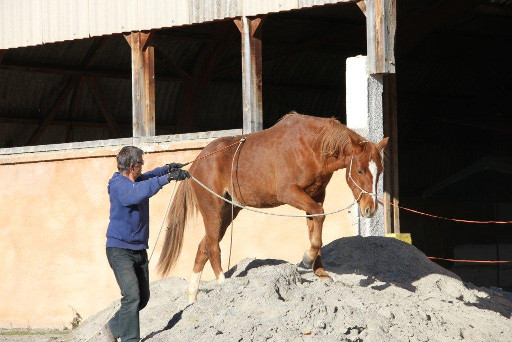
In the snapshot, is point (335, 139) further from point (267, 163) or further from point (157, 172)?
point (157, 172)

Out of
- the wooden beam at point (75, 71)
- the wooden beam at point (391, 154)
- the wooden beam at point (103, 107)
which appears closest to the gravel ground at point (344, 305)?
the wooden beam at point (391, 154)

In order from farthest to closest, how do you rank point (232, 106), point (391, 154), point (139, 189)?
point (232, 106) → point (391, 154) → point (139, 189)

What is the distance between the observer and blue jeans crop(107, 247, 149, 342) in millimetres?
8219

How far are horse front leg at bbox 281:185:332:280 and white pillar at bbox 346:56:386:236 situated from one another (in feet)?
6.04

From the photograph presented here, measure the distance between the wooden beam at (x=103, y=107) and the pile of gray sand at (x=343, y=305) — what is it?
9.74 metres

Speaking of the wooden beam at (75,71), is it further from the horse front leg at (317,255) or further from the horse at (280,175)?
the horse front leg at (317,255)

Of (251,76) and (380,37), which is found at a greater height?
(380,37)

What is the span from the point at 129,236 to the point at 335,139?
7.22 feet

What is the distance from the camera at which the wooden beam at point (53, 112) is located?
19797mm

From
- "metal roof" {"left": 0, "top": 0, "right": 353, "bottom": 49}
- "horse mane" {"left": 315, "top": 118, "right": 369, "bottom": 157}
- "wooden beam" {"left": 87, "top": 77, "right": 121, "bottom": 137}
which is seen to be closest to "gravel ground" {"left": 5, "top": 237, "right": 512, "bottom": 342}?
"horse mane" {"left": 315, "top": 118, "right": 369, "bottom": 157}

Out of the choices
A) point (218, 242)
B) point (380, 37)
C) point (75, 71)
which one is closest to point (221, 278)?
point (218, 242)

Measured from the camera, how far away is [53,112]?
65.0 ft

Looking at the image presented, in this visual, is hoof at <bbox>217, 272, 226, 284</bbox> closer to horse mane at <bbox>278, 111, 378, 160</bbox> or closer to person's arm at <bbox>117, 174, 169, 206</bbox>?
horse mane at <bbox>278, 111, 378, 160</bbox>

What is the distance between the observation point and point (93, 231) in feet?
44.0
